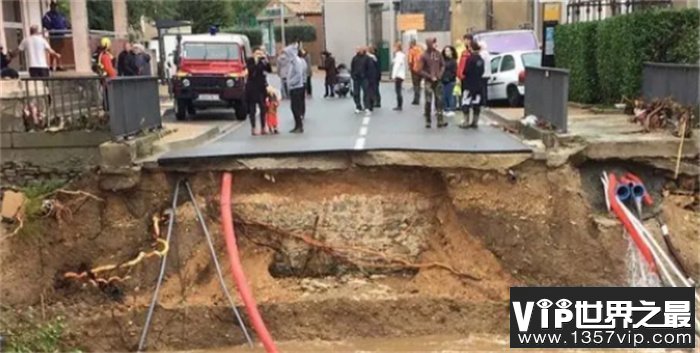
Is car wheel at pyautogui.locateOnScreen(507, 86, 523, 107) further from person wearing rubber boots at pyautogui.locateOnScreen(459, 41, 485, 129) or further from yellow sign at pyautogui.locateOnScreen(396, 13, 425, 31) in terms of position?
yellow sign at pyautogui.locateOnScreen(396, 13, 425, 31)

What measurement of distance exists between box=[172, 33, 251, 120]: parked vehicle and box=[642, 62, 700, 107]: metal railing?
933cm

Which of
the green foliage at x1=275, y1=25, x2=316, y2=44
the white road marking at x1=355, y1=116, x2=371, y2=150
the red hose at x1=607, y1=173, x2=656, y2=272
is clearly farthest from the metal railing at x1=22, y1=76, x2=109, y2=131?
the green foliage at x1=275, y1=25, x2=316, y2=44

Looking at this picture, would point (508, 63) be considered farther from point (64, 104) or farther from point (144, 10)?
point (144, 10)

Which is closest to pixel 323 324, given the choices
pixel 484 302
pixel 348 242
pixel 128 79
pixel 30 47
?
pixel 348 242

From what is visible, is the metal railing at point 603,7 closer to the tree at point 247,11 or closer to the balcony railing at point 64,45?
the balcony railing at point 64,45

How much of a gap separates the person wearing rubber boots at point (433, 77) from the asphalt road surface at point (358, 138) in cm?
29

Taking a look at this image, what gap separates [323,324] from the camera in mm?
12781

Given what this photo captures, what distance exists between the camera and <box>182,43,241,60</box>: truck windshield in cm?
2095

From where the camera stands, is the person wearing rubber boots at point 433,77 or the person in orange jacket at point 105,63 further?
the person in orange jacket at point 105,63

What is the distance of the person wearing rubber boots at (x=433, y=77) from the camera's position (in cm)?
1708

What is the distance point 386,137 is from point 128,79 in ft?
14.7

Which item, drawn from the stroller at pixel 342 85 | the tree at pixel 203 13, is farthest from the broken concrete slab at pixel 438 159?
the tree at pixel 203 13

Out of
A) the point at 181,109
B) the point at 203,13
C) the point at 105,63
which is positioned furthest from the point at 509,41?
the point at 203,13

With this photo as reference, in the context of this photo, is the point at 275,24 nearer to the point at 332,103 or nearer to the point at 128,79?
the point at 332,103
